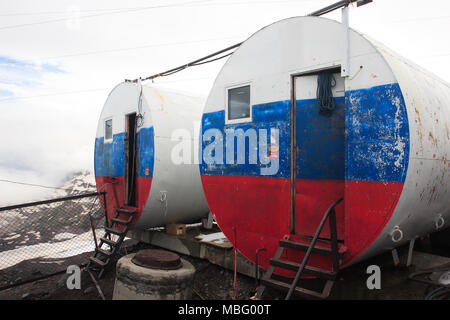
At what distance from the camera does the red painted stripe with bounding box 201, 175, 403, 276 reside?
3.72m

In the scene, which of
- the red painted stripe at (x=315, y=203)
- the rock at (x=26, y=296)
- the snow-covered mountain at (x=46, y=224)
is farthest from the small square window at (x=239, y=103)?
the snow-covered mountain at (x=46, y=224)

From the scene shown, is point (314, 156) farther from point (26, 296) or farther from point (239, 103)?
point (26, 296)

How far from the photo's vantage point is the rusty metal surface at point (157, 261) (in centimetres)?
479

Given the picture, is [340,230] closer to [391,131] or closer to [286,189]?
[286,189]

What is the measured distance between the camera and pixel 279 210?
185 inches

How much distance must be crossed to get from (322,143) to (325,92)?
0.68 meters

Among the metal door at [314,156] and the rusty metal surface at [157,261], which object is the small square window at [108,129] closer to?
the rusty metal surface at [157,261]

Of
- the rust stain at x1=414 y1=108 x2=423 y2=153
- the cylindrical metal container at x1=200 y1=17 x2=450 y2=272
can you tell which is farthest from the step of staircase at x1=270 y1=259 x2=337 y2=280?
the rust stain at x1=414 y1=108 x2=423 y2=153

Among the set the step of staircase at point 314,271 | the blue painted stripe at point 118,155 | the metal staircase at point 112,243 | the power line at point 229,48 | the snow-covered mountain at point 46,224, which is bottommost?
the snow-covered mountain at point 46,224

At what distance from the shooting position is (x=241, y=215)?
17.1ft

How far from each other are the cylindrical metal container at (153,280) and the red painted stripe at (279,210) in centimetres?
108

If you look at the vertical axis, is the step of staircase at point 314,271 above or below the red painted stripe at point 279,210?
below

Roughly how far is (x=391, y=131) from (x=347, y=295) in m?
2.30

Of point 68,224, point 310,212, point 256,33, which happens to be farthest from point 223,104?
point 68,224
